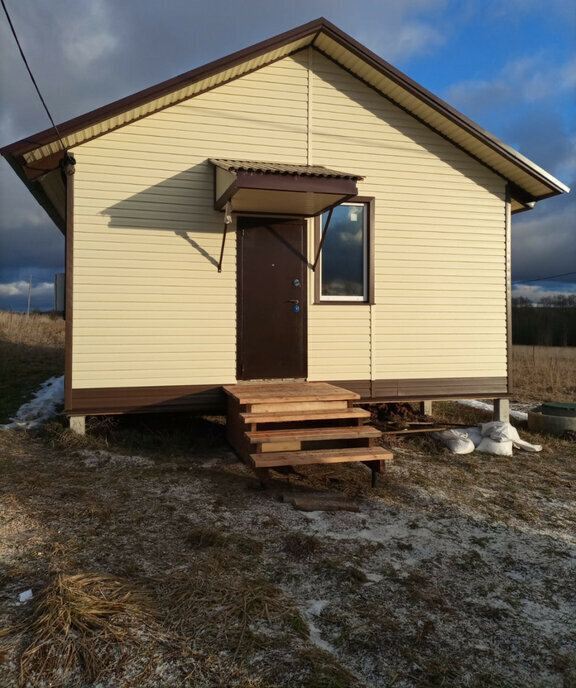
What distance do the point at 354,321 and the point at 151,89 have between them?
375cm

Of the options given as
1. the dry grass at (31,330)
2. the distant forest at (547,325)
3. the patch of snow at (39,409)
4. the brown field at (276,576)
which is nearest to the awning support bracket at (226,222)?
the brown field at (276,576)

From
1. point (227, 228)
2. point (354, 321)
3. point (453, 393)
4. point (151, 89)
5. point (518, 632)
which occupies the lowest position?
point (518, 632)

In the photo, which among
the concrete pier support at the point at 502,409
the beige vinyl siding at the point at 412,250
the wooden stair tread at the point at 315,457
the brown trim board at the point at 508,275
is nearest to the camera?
the wooden stair tread at the point at 315,457

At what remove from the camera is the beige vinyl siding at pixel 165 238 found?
20.8 ft

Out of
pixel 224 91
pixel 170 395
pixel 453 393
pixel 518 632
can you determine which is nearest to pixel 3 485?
pixel 170 395

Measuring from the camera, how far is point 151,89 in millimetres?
6074

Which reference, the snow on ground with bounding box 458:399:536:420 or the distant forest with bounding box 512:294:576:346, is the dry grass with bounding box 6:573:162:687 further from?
the distant forest with bounding box 512:294:576:346

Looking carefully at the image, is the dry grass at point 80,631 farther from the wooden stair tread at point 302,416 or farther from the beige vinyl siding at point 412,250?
the beige vinyl siding at point 412,250

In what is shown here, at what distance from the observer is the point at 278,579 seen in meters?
3.32

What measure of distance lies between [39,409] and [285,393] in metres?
3.92

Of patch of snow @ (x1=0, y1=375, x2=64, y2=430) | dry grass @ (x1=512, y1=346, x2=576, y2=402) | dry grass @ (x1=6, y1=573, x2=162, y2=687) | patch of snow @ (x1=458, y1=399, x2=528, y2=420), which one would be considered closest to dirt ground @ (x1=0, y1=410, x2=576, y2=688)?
dry grass @ (x1=6, y1=573, x2=162, y2=687)

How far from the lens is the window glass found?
729 cm

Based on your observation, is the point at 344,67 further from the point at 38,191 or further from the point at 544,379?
the point at 544,379

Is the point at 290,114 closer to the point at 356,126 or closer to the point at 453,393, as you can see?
the point at 356,126
